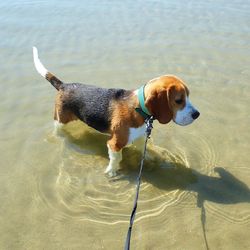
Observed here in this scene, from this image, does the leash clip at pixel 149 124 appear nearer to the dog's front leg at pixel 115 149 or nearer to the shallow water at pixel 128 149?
the dog's front leg at pixel 115 149

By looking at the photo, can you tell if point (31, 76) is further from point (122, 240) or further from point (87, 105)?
point (122, 240)

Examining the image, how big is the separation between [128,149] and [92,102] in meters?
0.92

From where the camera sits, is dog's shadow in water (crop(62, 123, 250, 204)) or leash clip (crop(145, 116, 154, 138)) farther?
dog's shadow in water (crop(62, 123, 250, 204))

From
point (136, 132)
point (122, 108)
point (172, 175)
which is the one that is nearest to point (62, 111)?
point (122, 108)

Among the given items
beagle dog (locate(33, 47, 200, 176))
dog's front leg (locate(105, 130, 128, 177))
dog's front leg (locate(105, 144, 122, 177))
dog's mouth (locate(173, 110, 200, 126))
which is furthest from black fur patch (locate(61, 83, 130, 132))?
dog's mouth (locate(173, 110, 200, 126))

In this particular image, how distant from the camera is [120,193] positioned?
15.6 ft

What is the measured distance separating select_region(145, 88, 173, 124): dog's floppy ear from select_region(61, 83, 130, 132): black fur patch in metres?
0.57

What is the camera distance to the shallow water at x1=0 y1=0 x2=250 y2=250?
425cm

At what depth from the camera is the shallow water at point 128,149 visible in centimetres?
425

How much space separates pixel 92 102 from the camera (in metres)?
5.15

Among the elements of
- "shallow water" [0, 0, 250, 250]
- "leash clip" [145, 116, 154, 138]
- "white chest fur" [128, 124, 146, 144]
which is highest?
"leash clip" [145, 116, 154, 138]

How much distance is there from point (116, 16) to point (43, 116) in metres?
4.77

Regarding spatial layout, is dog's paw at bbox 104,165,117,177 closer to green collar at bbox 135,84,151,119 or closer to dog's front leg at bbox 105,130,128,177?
dog's front leg at bbox 105,130,128,177

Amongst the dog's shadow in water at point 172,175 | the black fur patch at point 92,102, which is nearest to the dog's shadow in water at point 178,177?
the dog's shadow in water at point 172,175
